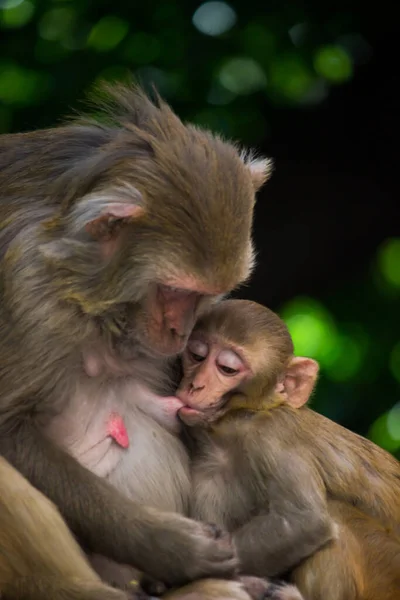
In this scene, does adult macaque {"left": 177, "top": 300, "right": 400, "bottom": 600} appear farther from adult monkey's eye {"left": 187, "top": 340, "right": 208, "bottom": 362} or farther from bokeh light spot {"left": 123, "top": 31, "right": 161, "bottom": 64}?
bokeh light spot {"left": 123, "top": 31, "right": 161, "bottom": 64}

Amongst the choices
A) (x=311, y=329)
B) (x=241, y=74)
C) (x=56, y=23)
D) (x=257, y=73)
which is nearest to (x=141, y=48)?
(x=56, y=23)

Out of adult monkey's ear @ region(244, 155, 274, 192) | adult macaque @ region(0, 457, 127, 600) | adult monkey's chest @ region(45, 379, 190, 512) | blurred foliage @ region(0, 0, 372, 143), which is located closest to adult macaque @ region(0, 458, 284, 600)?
adult macaque @ region(0, 457, 127, 600)

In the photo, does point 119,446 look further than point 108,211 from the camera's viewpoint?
Yes

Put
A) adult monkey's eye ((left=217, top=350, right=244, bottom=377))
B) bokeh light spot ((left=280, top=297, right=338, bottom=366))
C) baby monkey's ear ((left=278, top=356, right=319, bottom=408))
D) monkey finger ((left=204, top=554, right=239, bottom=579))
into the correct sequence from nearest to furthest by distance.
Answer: monkey finger ((left=204, top=554, right=239, bottom=579)) → adult monkey's eye ((left=217, top=350, right=244, bottom=377)) → baby monkey's ear ((left=278, top=356, right=319, bottom=408)) → bokeh light spot ((left=280, top=297, right=338, bottom=366))

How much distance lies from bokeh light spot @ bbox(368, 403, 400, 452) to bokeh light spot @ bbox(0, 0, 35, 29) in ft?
11.1

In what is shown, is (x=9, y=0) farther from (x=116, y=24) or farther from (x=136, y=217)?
(x=136, y=217)

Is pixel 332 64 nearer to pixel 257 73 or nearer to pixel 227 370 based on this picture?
pixel 257 73

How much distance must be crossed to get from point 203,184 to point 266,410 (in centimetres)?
102

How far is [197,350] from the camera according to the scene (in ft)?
14.8

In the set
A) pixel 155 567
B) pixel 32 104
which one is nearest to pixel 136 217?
pixel 155 567

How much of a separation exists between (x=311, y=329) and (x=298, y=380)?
90.3 inches

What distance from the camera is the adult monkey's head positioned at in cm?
399

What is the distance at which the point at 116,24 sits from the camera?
24.3 feet

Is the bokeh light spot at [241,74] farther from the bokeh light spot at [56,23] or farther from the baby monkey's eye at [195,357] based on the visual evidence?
the baby monkey's eye at [195,357]
